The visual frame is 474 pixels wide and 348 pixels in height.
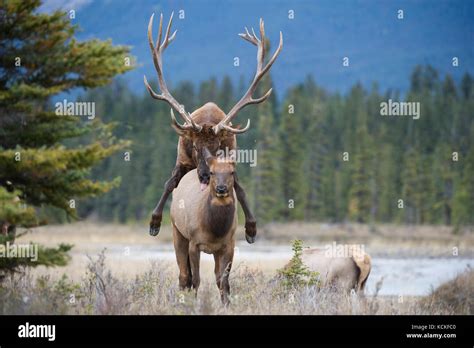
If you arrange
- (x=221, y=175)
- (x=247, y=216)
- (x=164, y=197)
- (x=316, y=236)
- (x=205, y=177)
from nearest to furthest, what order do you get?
(x=221, y=175)
(x=205, y=177)
(x=247, y=216)
(x=164, y=197)
(x=316, y=236)

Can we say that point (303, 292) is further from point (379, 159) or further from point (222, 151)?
point (379, 159)

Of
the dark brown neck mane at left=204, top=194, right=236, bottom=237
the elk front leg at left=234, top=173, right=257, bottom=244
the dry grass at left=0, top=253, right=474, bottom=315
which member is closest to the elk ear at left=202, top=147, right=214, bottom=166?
the dark brown neck mane at left=204, top=194, right=236, bottom=237

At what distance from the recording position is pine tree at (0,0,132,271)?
12.6 meters

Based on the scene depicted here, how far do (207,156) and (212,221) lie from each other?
90 cm

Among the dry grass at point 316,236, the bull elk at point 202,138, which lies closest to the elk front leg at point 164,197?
the bull elk at point 202,138

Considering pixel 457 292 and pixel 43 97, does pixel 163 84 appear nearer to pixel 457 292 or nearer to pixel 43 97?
pixel 43 97

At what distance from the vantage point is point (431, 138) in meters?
80.5

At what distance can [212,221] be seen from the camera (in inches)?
519

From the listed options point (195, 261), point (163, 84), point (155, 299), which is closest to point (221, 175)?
point (195, 261)

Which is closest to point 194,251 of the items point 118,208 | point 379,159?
point 379,159

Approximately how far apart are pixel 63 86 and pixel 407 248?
33.1 m

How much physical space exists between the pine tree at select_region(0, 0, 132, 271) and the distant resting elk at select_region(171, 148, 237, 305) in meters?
1.25

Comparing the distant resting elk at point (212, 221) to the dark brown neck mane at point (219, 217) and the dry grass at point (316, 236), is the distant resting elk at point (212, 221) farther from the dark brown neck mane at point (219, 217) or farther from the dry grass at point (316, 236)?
the dry grass at point (316, 236)

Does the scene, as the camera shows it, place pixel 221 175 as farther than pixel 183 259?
No
